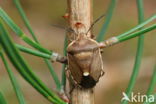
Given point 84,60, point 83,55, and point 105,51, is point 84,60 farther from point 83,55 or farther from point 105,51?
point 105,51

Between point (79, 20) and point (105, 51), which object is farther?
point (105, 51)

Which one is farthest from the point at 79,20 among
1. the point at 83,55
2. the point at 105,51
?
the point at 105,51

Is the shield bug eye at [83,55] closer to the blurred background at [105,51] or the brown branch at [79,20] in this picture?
the brown branch at [79,20]

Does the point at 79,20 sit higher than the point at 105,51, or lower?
lower

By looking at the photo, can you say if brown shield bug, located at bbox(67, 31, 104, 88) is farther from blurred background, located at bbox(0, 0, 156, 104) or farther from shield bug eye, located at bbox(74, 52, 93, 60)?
blurred background, located at bbox(0, 0, 156, 104)

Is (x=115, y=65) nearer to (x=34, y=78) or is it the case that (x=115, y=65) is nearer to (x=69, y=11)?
(x=69, y=11)

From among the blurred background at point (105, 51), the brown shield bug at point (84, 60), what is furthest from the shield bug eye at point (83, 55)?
the blurred background at point (105, 51)
